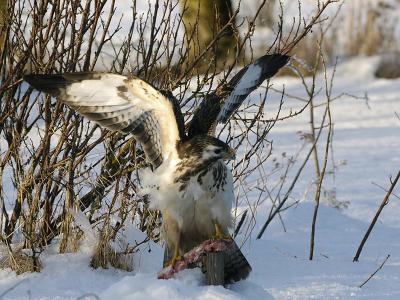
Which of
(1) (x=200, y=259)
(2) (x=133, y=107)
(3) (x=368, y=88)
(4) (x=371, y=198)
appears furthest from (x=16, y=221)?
(3) (x=368, y=88)

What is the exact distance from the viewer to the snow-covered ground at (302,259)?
3.78m

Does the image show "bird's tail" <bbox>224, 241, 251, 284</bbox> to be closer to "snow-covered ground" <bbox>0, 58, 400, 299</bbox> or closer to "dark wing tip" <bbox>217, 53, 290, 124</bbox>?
"snow-covered ground" <bbox>0, 58, 400, 299</bbox>

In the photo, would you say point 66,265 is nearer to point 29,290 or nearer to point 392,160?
point 29,290

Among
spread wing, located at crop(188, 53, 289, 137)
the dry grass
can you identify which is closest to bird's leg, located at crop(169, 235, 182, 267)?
spread wing, located at crop(188, 53, 289, 137)

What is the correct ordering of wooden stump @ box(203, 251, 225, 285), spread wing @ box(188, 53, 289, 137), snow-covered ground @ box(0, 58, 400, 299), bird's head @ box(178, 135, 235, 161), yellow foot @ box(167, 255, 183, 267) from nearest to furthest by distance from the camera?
wooden stump @ box(203, 251, 225, 285) → snow-covered ground @ box(0, 58, 400, 299) → bird's head @ box(178, 135, 235, 161) → yellow foot @ box(167, 255, 183, 267) → spread wing @ box(188, 53, 289, 137)

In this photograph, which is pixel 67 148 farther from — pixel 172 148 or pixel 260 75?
pixel 260 75

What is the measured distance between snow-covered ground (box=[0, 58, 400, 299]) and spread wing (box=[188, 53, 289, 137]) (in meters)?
0.86

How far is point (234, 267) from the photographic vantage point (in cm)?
399

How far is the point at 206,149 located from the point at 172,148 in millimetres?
266

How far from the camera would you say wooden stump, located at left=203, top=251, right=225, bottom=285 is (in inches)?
144

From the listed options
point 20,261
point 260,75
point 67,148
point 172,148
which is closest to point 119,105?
point 172,148

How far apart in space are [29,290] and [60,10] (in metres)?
1.58

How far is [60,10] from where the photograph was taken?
15.4 ft

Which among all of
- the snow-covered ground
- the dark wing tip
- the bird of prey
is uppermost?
the dark wing tip
